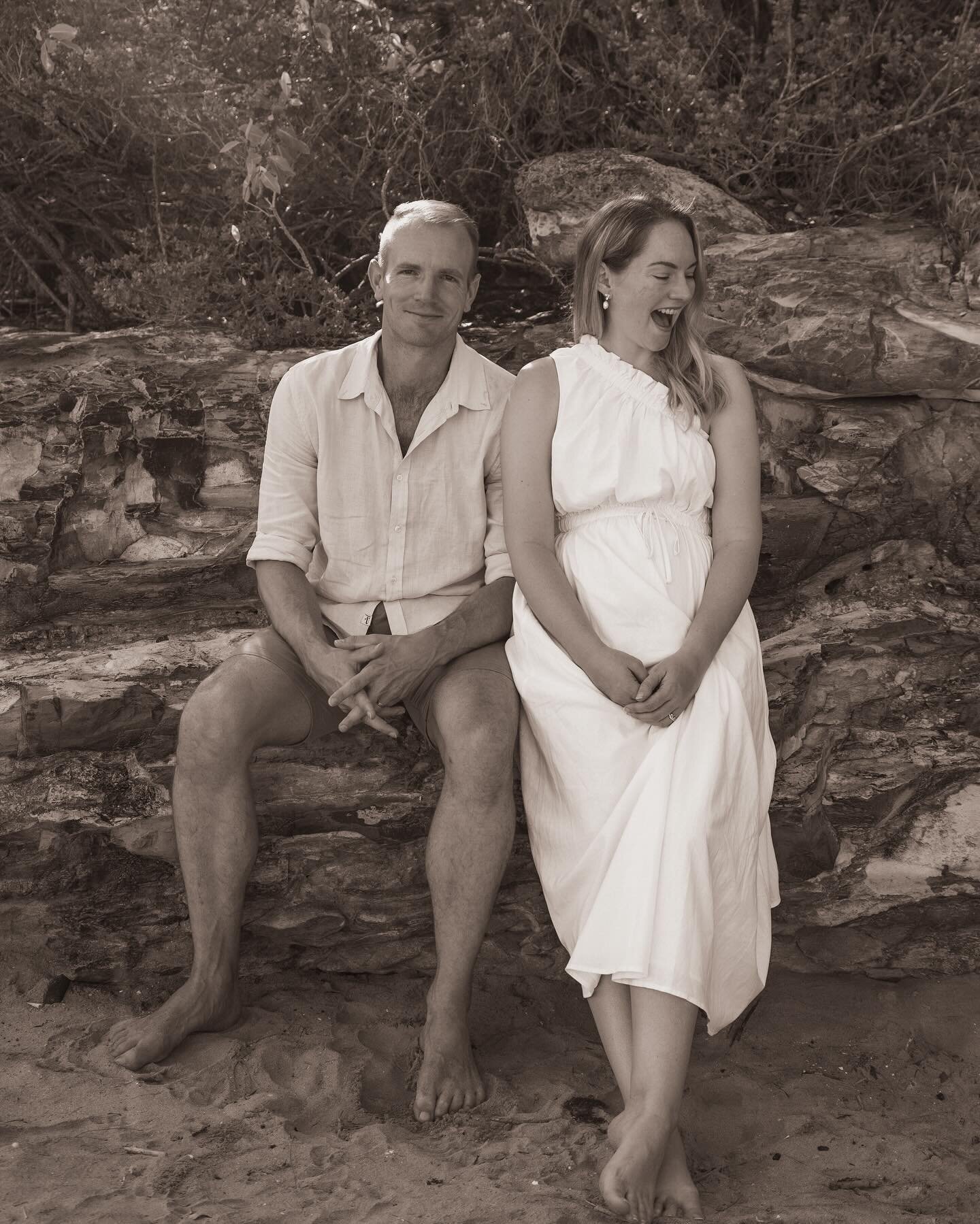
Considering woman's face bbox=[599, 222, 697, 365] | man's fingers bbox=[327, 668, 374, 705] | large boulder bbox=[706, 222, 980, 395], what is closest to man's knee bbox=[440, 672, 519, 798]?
man's fingers bbox=[327, 668, 374, 705]

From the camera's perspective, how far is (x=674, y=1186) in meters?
2.50

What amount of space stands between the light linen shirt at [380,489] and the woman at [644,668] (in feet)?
0.70

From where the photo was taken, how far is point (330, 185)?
5305 mm

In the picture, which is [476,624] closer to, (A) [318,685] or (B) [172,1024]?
(A) [318,685]

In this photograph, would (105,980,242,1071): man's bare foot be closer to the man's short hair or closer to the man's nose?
the man's nose

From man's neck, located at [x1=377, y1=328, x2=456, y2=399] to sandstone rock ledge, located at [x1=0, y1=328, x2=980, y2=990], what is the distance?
984mm

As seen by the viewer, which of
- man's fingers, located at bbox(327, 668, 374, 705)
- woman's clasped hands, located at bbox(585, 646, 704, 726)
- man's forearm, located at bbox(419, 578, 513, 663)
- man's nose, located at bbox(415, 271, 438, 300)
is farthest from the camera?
man's nose, located at bbox(415, 271, 438, 300)

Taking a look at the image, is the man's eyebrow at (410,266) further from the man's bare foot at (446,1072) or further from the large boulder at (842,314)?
the man's bare foot at (446,1072)

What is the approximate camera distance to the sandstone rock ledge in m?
3.50

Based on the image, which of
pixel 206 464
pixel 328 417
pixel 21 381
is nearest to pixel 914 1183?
pixel 328 417

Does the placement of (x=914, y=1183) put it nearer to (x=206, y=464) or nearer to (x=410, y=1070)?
(x=410, y=1070)

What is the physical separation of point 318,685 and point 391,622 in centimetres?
29

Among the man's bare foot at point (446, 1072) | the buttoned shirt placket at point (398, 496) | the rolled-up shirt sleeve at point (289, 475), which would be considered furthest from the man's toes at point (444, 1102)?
the rolled-up shirt sleeve at point (289, 475)

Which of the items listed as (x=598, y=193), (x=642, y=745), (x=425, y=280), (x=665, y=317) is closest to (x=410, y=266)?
(x=425, y=280)
